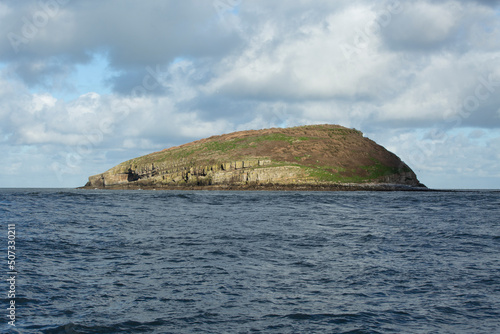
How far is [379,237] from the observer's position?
2430 centimetres

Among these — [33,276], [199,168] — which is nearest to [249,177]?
[199,168]

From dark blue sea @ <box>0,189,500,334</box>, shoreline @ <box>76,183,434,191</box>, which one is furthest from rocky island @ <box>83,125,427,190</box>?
dark blue sea @ <box>0,189,500,334</box>

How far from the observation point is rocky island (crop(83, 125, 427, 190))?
4643 inches

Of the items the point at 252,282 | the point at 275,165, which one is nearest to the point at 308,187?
the point at 275,165

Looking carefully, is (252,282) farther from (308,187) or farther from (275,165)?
(275,165)

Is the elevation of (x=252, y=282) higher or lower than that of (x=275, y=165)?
lower

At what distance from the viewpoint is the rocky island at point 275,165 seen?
11794 cm

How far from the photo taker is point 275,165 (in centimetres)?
12238

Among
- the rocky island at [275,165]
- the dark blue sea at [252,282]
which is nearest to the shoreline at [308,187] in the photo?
the rocky island at [275,165]

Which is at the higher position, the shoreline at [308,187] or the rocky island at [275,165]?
the rocky island at [275,165]

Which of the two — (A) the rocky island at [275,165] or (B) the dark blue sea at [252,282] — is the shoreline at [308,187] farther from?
(B) the dark blue sea at [252,282]

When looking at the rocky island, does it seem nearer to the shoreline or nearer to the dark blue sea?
the shoreline

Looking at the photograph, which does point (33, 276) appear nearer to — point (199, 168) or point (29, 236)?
point (29, 236)

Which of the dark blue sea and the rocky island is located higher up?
the rocky island
